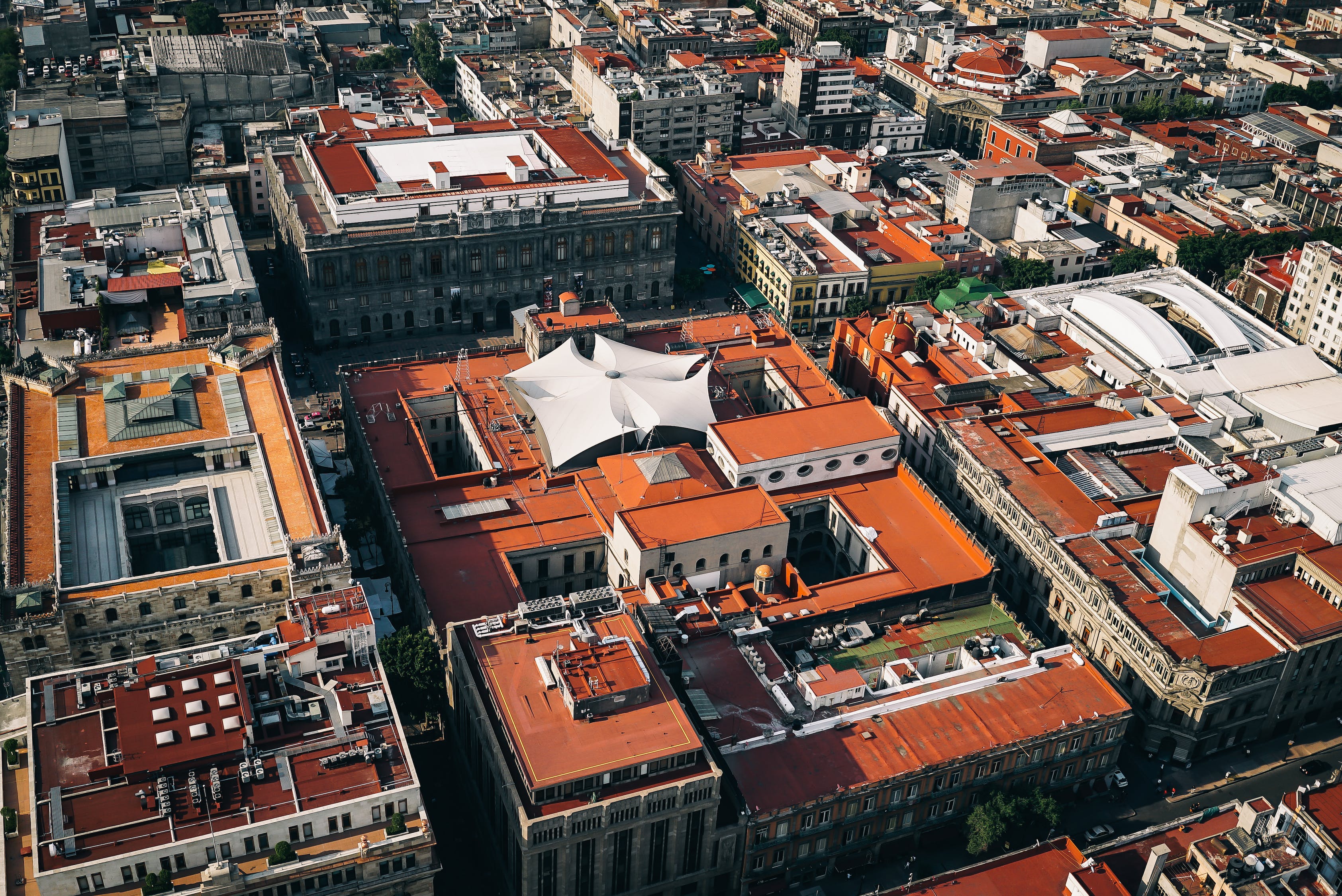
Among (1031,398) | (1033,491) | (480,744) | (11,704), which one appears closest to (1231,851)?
(1033,491)

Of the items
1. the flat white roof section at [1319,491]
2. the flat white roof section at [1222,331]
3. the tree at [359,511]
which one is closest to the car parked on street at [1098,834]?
the flat white roof section at [1319,491]

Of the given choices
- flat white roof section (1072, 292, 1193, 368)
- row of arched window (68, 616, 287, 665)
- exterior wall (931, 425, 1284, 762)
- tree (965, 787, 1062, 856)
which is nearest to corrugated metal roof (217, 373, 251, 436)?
row of arched window (68, 616, 287, 665)

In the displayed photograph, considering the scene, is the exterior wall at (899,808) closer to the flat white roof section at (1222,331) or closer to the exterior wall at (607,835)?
the exterior wall at (607,835)

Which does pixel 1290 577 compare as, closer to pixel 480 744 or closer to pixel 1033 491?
pixel 1033 491

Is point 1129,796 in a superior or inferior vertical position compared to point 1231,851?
inferior

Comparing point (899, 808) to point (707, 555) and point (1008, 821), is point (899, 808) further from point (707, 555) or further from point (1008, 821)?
point (707, 555)

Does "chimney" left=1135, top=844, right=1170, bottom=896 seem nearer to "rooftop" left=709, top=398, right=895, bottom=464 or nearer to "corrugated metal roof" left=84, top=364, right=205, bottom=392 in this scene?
"rooftop" left=709, top=398, right=895, bottom=464
